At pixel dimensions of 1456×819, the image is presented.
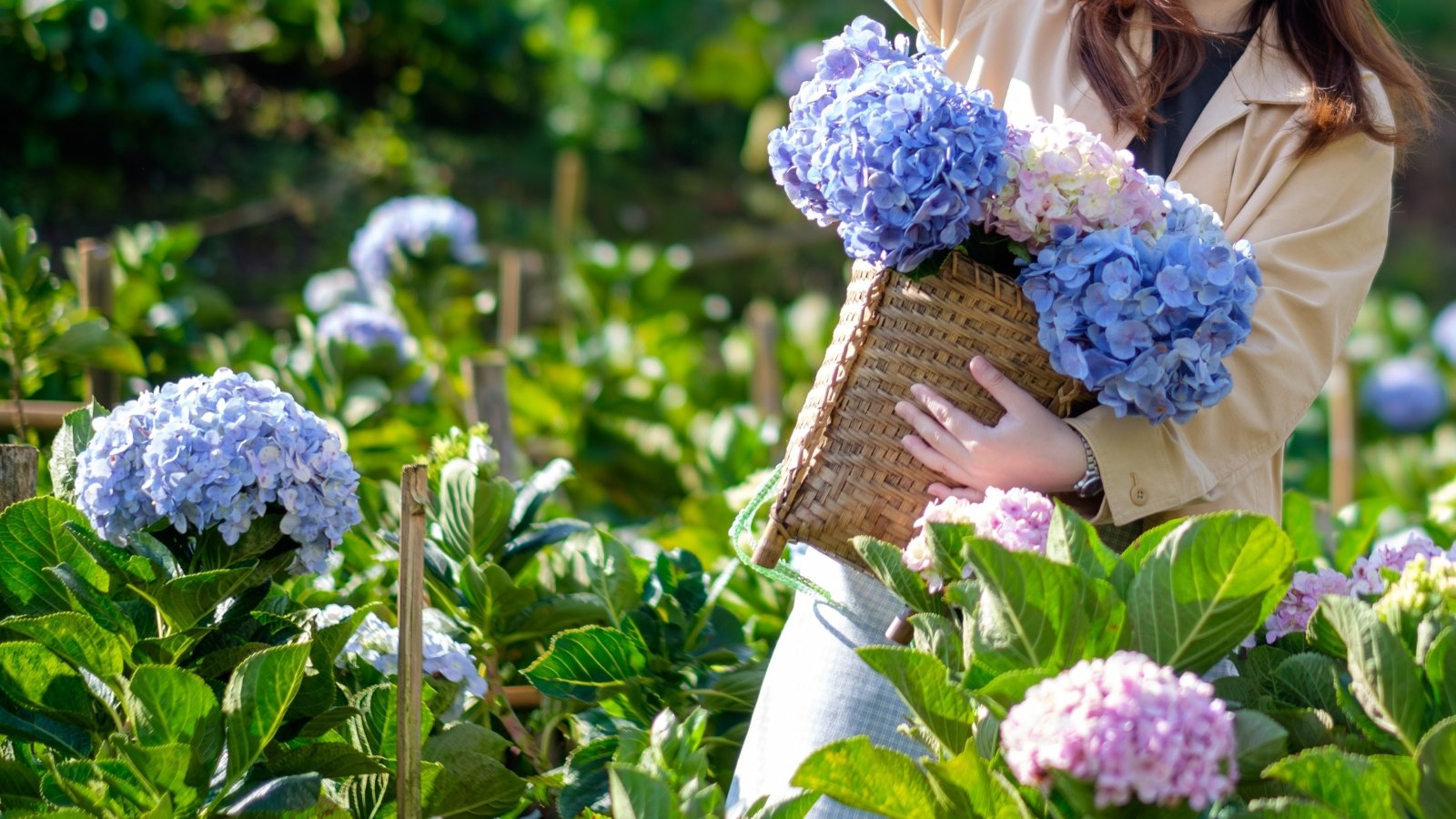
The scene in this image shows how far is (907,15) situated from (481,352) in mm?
1882

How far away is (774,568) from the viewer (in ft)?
4.94

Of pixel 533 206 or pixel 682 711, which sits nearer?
pixel 682 711

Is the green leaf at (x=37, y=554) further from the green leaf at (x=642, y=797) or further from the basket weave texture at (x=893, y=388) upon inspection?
the basket weave texture at (x=893, y=388)

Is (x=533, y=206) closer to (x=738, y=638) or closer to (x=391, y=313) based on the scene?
(x=391, y=313)

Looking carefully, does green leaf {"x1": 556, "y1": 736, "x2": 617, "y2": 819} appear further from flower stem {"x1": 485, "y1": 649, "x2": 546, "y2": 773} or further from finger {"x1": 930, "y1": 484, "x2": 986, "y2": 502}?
finger {"x1": 930, "y1": 484, "x2": 986, "y2": 502}

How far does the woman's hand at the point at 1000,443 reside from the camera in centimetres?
137

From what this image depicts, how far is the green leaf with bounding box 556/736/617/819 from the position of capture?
158 centimetres

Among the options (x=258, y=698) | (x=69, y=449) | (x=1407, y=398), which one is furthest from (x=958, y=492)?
(x=1407, y=398)

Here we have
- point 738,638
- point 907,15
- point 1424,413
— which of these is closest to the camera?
point 907,15

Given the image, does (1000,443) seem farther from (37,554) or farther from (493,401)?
(493,401)

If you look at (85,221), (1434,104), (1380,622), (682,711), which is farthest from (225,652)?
(85,221)

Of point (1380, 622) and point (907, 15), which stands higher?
point (907, 15)

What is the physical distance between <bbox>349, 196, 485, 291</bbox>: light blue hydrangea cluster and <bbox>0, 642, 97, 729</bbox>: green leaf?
216 centimetres

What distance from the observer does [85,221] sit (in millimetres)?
3873
